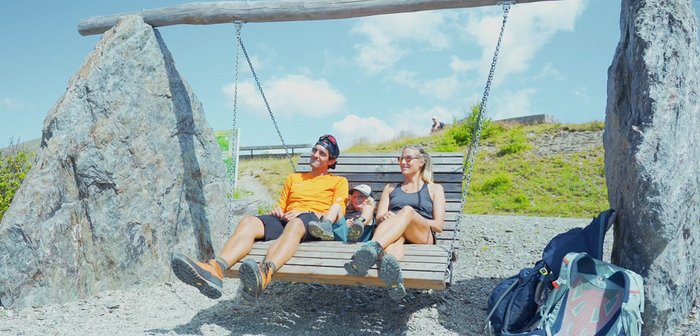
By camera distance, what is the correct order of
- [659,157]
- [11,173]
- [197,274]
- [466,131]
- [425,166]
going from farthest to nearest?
[466,131]
[11,173]
[425,166]
[659,157]
[197,274]

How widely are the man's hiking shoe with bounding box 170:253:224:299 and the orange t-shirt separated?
1361 millimetres

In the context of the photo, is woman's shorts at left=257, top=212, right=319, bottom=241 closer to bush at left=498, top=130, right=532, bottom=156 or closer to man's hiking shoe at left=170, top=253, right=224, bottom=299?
man's hiking shoe at left=170, top=253, right=224, bottom=299

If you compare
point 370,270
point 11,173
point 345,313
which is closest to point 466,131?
point 11,173

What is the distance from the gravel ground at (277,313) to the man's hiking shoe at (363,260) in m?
0.91

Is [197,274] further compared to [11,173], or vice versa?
[11,173]

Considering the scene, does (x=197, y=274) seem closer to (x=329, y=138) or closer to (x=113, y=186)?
(x=329, y=138)

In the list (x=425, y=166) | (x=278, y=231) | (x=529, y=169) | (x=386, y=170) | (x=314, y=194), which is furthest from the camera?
(x=529, y=169)

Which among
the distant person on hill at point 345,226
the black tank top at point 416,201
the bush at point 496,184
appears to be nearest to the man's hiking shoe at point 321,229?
the distant person on hill at point 345,226

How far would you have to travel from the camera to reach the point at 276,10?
588 centimetres

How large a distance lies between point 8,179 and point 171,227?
310 centimetres

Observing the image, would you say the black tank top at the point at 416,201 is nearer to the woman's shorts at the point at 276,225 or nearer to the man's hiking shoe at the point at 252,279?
the woman's shorts at the point at 276,225

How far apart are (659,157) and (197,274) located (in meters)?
3.15

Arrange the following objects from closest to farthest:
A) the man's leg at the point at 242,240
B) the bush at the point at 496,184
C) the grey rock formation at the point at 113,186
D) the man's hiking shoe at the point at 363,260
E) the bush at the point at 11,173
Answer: the man's hiking shoe at the point at 363,260 → the man's leg at the point at 242,240 → the grey rock formation at the point at 113,186 → the bush at the point at 11,173 → the bush at the point at 496,184

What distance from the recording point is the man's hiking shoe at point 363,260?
400cm
